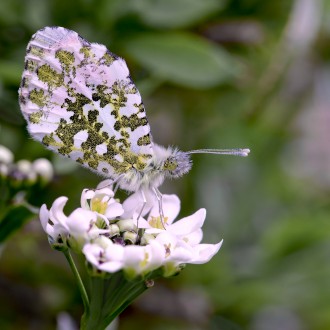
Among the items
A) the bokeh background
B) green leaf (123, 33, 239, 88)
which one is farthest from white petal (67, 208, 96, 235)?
green leaf (123, 33, 239, 88)

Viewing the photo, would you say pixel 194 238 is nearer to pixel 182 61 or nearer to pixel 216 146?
pixel 182 61

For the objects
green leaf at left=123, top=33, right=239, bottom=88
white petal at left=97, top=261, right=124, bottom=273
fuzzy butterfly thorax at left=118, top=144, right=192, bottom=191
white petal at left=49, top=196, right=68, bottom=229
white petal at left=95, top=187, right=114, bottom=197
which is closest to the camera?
white petal at left=97, top=261, right=124, bottom=273

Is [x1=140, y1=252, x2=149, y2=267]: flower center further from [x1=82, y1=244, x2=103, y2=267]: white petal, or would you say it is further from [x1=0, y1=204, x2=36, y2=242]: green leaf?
[x1=0, y1=204, x2=36, y2=242]: green leaf

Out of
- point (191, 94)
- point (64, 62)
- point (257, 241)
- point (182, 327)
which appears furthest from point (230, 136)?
point (64, 62)

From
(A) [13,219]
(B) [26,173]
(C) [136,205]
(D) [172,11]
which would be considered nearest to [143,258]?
(C) [136,205]

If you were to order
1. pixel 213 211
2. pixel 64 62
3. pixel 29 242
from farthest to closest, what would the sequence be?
pixel 213 211 < pixel 29 242 < pixel 64 62

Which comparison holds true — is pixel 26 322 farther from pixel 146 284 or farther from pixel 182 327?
pixel 146 284
